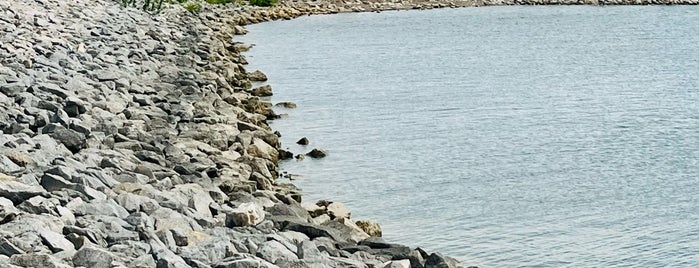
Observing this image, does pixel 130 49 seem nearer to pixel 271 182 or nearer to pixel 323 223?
pixel 271 182

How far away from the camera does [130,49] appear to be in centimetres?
2098

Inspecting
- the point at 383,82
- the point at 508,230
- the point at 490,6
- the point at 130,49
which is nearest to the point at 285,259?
the point at 508,230

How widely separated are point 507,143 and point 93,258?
10.7 metres

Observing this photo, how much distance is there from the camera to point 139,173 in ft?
32.8

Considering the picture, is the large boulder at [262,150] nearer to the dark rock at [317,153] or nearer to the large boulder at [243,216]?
the dark rock at [317,153]

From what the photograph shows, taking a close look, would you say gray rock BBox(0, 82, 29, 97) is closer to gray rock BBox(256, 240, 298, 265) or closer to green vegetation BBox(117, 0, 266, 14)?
gray rock BBox(256, 240, 298, 265)

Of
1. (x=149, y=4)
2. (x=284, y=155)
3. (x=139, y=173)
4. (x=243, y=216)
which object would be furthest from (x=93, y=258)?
(x=149, y=4)

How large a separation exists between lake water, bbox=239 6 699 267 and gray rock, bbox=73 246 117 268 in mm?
4284

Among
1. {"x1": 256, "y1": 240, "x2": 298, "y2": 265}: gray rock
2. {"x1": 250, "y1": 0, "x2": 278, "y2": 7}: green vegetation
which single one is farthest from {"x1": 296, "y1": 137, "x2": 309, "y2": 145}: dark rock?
{"x1": 250, "y1": 0, "x2": 278, "y2": 7}: green vegetation

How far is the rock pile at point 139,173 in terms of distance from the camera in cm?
708

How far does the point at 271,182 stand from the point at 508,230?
9.41 ft

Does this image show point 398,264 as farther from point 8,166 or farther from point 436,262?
point 8,166

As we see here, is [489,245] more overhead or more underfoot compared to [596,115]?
more underfoot

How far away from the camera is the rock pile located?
708 cm
